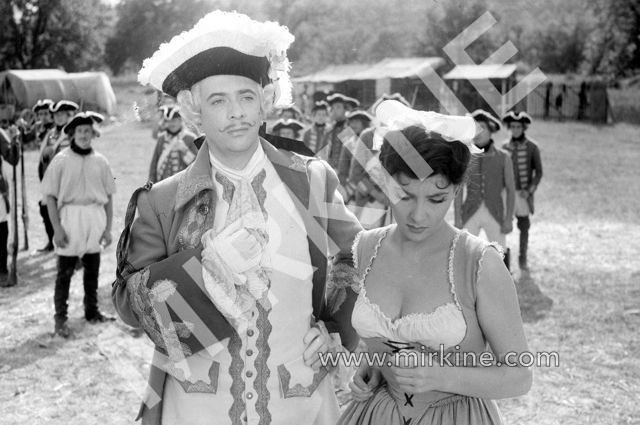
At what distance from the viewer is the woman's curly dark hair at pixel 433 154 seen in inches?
79.4

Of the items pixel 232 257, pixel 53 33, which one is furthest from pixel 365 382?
pixel 53 33

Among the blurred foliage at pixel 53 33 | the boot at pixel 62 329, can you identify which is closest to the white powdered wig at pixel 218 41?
the boot at pixel 62 329

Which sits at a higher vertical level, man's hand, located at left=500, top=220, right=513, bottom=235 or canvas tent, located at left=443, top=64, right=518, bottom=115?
canvas tent, located at left=443, top=64, right=518, bottom=115

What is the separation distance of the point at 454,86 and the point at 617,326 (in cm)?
2105

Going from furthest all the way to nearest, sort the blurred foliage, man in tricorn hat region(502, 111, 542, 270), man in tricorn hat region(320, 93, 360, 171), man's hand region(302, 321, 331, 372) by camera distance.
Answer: the blurred foliage < man in tricorn hat region(320, 93, 360, 171) < man in tricorn hat region(502, 111, 542, 270) < man's hand region(302, 321, 331, 372)

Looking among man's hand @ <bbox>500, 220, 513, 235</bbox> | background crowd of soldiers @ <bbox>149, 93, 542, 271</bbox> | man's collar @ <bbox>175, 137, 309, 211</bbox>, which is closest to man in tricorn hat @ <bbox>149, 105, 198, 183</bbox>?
background crowd of soldiers @ <bbox>149, 93, 542, 271</bbox>

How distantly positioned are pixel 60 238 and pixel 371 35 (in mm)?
29786

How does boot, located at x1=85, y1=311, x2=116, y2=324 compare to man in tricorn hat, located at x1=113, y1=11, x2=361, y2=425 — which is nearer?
man in tricorn hat, located at x1=113, y1=11, x2=361, y2=425

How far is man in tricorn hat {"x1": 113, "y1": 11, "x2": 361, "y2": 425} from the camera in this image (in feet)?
7.07

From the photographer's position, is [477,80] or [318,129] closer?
[318,129]

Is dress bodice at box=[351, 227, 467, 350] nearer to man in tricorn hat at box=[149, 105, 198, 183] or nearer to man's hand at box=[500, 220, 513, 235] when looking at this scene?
man in tricorn hat at box=[149, 105, 198, 183]

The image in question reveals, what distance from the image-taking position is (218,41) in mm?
2211

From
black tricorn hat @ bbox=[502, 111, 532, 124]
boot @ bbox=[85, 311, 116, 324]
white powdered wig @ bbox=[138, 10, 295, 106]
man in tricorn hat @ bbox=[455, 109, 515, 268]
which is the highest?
white powdered wig @ bbox=[138, 10, 295, 106]

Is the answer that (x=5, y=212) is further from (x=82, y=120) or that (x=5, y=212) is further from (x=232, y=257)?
(x=232, y=257)
